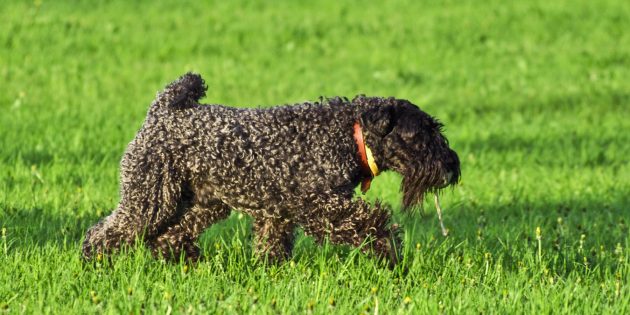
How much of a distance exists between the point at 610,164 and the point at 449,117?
9.07 feet

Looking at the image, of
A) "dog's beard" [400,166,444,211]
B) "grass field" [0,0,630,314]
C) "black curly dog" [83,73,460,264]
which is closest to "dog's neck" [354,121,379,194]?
"black curly dog" [83,73,460,264]

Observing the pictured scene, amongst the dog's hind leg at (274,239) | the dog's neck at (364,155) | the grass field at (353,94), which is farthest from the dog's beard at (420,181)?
the dog's hind leg at (274,239)

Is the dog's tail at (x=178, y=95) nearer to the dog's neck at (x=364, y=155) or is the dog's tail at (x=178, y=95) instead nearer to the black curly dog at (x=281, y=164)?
the black curly dog at (x=281, y=164)

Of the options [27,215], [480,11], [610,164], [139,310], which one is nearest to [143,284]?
[139,310]

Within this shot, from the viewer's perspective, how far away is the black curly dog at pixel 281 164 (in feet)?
22.4

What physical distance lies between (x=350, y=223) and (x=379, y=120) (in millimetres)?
651

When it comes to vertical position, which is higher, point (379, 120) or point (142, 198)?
point (379, 120)

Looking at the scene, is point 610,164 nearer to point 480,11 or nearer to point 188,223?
point 188,223

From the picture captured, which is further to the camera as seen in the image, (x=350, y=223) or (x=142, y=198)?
(x=142, y=198)

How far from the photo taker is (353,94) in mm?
15844

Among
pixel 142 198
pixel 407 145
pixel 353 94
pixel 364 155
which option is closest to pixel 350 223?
pixel 364 155

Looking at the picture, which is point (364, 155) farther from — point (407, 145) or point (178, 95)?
point (178, 95)

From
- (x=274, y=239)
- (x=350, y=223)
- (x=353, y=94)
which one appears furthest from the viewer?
(x=353, y=94)

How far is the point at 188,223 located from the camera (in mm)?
7219
